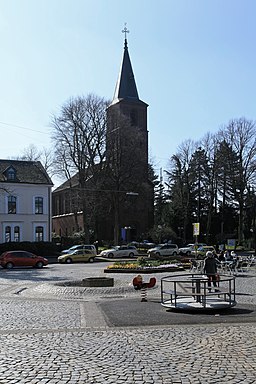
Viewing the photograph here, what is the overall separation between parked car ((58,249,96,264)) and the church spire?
1549 inches

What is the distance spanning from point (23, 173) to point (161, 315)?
2027 inches

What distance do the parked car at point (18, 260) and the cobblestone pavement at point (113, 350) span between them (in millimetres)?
25658

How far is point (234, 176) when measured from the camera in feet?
225

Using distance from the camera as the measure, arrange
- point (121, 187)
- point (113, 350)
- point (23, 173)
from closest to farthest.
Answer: point (113, 350) → point (23, 173) → point (121, 187)

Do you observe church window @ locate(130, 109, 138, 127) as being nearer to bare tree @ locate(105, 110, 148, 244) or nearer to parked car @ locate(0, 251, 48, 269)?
bare tree @ locate(105, 110, 148, 244)

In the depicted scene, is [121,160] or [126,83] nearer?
[121,160]

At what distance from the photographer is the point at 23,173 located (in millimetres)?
63594

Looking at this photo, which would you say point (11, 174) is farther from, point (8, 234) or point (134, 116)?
point (134, 116)

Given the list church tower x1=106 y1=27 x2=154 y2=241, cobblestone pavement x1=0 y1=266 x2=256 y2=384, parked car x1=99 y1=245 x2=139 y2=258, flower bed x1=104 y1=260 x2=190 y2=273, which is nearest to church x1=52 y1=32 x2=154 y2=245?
church tower x1=106 y1=27 x2=154 y2=241

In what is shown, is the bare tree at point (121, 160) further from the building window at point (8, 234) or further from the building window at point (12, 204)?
the building window at point (8, 234)

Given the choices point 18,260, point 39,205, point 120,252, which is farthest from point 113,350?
point 39,205

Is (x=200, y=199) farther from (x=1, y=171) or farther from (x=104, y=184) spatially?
(x=1, y=171)

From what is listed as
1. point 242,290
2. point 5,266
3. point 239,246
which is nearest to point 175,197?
point 239,246

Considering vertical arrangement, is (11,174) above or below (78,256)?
above
